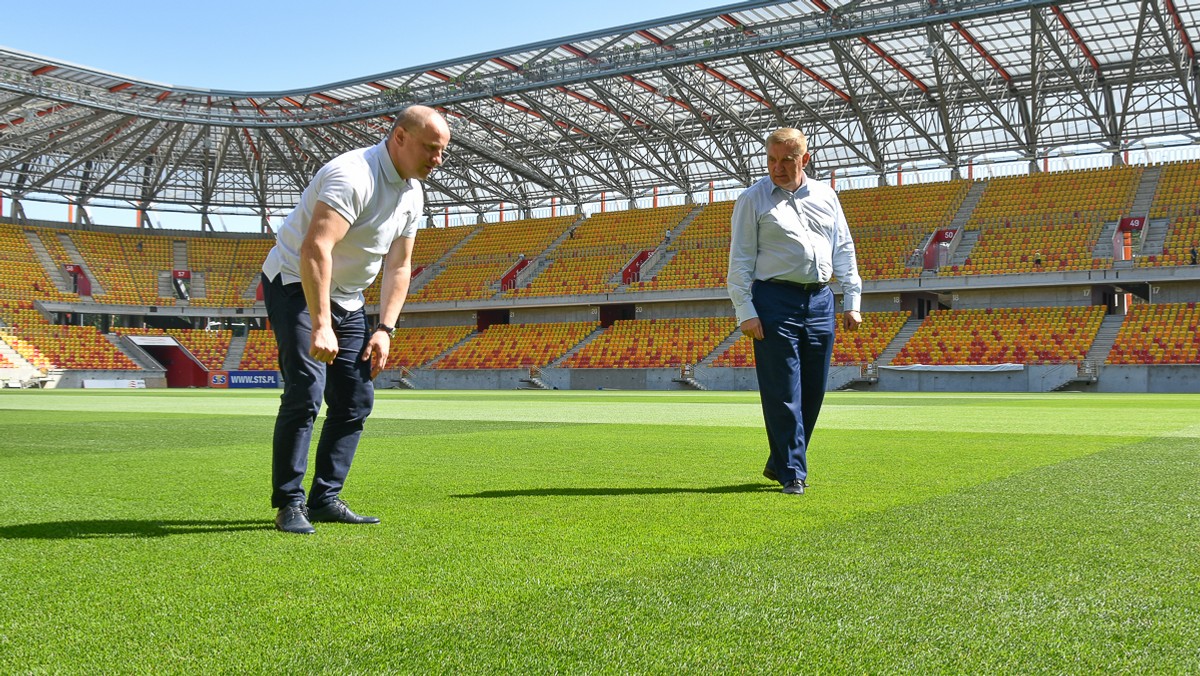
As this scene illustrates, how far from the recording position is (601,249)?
4841 centimetres

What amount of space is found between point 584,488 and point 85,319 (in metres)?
53.2

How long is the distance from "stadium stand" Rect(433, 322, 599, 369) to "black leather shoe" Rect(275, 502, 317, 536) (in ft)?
122

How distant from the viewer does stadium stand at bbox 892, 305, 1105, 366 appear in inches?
1265

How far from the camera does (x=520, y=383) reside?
40.6 m

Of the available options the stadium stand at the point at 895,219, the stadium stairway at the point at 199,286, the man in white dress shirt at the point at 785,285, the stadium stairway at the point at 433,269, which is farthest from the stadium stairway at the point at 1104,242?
the stadium stairway at the point at 199,286

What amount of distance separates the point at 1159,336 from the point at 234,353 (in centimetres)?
4208

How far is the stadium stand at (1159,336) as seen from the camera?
3005 centimetres

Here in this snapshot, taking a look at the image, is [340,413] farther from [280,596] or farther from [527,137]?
[527,137]

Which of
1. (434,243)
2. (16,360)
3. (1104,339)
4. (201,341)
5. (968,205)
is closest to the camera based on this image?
(1104,339)

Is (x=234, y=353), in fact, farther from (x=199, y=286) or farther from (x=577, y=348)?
(x=577, y=348)

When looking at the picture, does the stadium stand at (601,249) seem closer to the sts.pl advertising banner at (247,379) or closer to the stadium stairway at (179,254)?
the sts.pl advertising banner at (247,379)

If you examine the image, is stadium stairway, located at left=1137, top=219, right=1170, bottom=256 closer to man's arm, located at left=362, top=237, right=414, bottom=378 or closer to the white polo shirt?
man's arm, located at left=362, top=237, right=414, bottom=378

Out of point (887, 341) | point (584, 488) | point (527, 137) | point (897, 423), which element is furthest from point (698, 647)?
point (527, 137)

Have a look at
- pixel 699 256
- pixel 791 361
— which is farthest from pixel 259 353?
pixel 791 361
